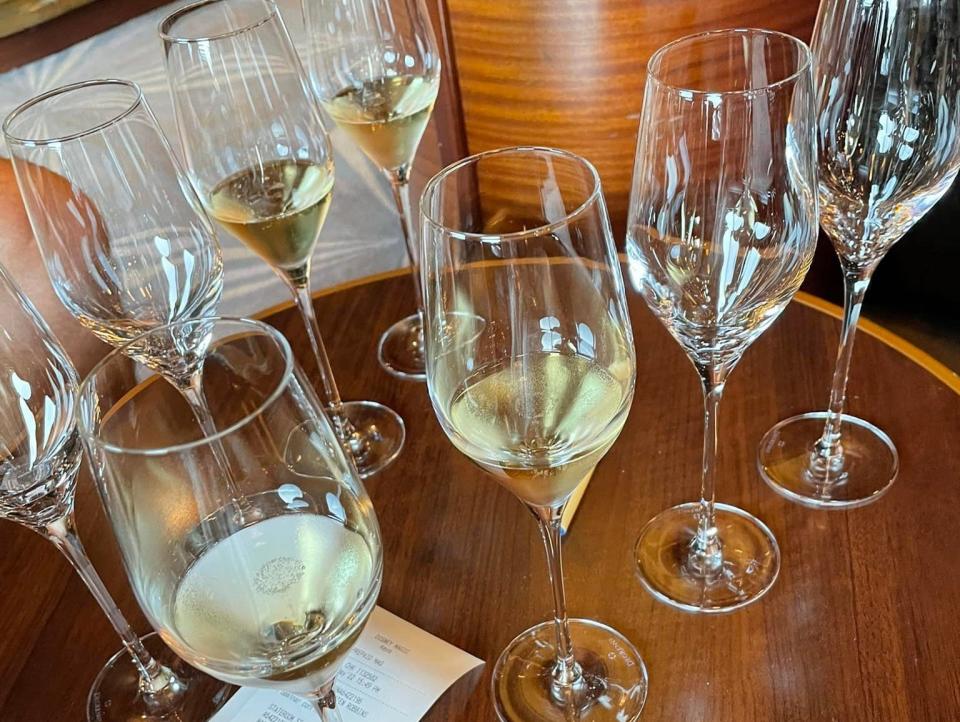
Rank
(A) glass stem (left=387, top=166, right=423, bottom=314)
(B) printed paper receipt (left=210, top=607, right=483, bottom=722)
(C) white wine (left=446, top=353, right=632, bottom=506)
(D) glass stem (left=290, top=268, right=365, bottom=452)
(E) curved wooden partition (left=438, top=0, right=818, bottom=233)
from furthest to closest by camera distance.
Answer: (E) curved wooden partition (left=438, top=0, right=818, bottom=233), (A) glass stem (left=387, top=166, right=423, bottom=314), (D) glass stem (left=290, top=268, right=365, bottom=452), (B) printed paper receipt (left=210, top=607, right=483, bottom=722), (C) white wine (left=446, top=353, right=632, bottom=506)

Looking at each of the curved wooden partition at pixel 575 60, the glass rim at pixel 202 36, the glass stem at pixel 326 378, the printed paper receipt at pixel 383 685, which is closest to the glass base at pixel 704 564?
the printed paper receipt at pixel 383 685

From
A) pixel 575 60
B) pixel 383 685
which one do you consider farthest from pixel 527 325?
pixel 575 60

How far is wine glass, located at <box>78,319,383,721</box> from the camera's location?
447 millimetres

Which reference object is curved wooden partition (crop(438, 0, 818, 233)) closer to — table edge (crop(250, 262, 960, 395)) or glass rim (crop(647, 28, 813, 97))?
table edge (crop(250, 262, 960, 395))

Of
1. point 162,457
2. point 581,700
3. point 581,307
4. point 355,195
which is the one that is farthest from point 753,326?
point 355,195

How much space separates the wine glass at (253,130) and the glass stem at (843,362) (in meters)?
0.35

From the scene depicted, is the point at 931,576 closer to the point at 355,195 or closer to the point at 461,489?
the point at 461,489

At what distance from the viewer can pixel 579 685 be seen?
24.9 inches

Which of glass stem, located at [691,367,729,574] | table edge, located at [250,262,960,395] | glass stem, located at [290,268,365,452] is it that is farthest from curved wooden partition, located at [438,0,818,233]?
glass stem, located at [691,367,729,574]

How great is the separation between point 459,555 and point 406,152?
38cm

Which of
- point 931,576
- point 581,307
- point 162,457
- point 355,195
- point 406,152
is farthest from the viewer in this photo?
point 355,195

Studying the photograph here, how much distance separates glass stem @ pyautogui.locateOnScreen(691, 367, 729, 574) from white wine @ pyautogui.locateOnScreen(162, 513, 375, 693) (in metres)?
0.28

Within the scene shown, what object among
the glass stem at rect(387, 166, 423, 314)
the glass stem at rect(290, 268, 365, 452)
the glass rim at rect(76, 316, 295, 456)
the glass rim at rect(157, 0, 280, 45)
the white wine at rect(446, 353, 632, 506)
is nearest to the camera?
the glass rim at rect(76, 316, 295, 456)

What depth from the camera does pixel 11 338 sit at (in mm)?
604
